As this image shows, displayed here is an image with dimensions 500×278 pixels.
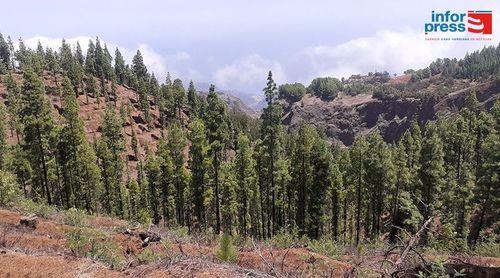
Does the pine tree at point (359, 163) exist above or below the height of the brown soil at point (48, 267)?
below

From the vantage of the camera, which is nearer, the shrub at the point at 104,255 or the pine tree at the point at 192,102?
the shrub at the point at 104,255

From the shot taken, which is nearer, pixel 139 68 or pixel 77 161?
pixel 77 161

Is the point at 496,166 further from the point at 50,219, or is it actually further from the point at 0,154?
the point at 0,154

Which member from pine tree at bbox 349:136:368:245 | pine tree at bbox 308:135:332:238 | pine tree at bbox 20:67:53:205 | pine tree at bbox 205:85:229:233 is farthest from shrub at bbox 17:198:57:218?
pine tree at bbox 349:136:368:245

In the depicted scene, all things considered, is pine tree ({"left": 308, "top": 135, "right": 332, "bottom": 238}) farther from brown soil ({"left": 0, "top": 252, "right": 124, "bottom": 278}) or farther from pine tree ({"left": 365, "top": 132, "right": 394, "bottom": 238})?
brown soil ({"left": 0, "top": 252, "right": 124, "bottom": 278})

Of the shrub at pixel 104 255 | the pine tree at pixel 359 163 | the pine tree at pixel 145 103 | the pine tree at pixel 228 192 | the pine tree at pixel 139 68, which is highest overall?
the pine tree at pixel 139 68

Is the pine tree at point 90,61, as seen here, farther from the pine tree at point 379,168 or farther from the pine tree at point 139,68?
the pine tree at point 379,168

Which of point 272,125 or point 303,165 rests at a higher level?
point 272,125

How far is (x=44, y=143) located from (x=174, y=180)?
1378 centimetres

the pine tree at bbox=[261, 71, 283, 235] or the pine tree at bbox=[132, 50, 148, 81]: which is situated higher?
the pine tree at bbox=[132, 50, 148, 81]

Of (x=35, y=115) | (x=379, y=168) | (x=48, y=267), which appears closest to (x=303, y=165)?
(x=379, y=168)

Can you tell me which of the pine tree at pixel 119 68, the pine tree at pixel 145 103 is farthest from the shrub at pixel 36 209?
the pine tree at pixel 119 68

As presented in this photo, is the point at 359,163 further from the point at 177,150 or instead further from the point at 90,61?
the point at 90,61

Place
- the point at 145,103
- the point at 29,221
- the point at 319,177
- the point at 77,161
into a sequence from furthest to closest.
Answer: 1. the point at 145,103
2. the point at 77,161
3. the point at 319,177
4. the point at 29,221
